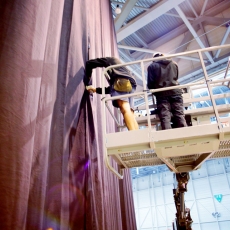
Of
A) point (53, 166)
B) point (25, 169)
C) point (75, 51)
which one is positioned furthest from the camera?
point (75, 51)

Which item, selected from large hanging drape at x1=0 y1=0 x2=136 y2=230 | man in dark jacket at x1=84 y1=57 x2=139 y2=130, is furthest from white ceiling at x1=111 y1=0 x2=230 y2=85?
large hanging drape at x1=0 y1=0 x2=136 y2=230

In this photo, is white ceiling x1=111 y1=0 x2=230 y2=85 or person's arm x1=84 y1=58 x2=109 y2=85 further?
white ceiling x1=111 y1=0 x2=230 y2=85

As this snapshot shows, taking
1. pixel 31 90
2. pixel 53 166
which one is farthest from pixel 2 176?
pixel 53 166

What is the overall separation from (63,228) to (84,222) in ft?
1.50

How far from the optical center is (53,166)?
2.15 meters

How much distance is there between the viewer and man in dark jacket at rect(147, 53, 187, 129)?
3023 mm

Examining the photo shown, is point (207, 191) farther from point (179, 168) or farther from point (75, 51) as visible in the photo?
point (75, 51)

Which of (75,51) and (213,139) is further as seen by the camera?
(75,51)

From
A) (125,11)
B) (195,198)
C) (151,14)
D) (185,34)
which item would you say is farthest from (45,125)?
(195,198)

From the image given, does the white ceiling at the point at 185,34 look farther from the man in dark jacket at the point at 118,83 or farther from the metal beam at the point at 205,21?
the man in dark jacket at the point at 118,83

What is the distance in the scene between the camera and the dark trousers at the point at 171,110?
2997 mm

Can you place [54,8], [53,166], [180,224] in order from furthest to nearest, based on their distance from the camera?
1. [180,224]
2. [54,8]
3. [53,166]

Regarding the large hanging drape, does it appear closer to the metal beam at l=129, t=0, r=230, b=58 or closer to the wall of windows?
the metal beam at l=129, t=0, r=230, b=58

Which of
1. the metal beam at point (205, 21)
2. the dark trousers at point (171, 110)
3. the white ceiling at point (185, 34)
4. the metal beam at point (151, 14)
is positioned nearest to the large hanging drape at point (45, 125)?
the dark trousers at point (171, 110)
